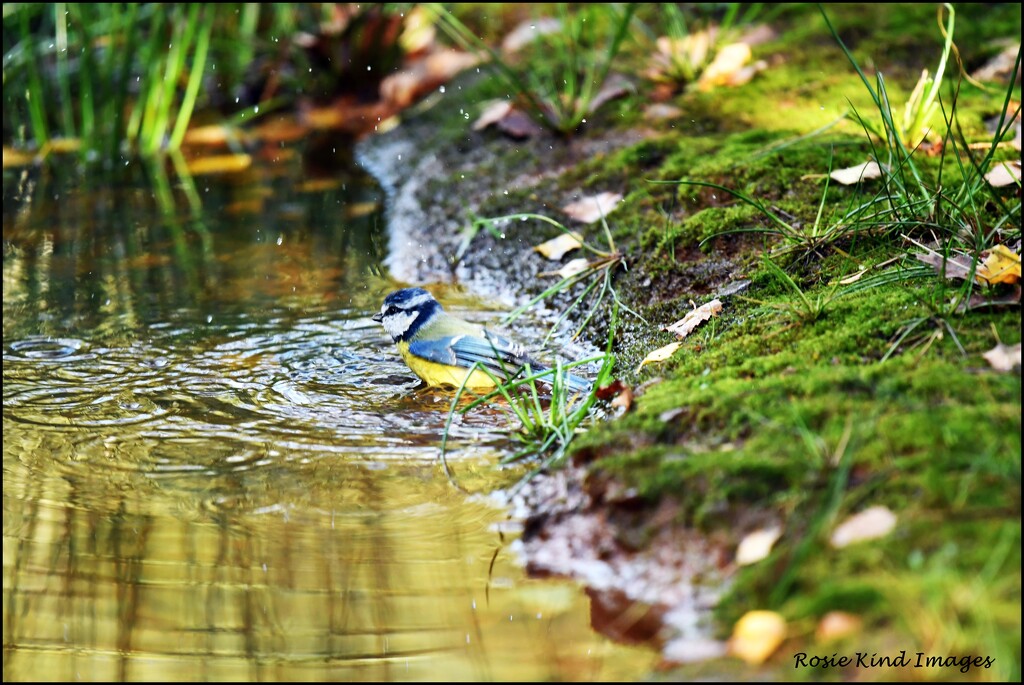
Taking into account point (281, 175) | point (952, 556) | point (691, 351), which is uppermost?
point (952, 556)

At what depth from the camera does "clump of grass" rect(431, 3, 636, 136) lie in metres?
5.49

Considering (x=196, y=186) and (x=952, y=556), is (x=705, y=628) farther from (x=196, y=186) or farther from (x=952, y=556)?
(x=196, y=186)

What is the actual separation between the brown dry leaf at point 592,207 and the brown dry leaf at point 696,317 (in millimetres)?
1160

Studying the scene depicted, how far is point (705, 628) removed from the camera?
2115mm

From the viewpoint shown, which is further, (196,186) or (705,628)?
(196,186)

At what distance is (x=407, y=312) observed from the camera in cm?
413

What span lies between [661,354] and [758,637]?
164cm

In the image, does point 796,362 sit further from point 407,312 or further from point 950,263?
point 407,312

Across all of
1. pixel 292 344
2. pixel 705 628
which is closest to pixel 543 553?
pixel 705 628

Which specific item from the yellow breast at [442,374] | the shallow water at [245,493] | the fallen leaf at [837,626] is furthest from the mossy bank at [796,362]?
the yellow breast at [442,374]

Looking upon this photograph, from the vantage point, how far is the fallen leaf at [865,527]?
211 centimetres

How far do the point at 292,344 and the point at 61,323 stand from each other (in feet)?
3.62

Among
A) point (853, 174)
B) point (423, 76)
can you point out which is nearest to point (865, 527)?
point (853, 174)

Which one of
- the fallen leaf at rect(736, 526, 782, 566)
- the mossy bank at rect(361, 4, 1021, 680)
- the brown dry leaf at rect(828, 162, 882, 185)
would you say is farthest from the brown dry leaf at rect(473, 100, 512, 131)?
the fallen leaf at rect(736, 526, 782, 566)
